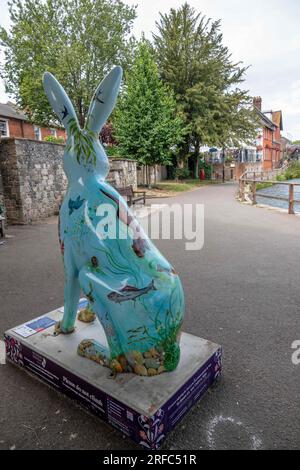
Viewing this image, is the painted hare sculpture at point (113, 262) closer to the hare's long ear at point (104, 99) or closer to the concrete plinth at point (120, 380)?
the hare's long ear at point (104, 99)

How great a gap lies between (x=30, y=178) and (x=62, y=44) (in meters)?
14.4

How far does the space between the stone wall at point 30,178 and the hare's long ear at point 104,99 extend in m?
7.72

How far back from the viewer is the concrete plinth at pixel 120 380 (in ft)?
6.16

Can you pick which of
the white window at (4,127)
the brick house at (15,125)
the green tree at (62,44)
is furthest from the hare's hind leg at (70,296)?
the white window at (4,127)

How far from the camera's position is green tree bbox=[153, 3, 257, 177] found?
23.5 m

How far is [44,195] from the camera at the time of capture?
404 inches

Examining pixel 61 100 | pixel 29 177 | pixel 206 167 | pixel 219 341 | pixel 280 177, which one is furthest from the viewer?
pixel 280 177

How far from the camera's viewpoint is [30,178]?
9539 millimetres

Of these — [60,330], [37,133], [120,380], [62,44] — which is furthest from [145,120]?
[37,133]

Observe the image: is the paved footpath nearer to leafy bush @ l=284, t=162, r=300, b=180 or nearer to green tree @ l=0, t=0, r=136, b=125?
green tree @ l=0, t=0, r=136, b=125

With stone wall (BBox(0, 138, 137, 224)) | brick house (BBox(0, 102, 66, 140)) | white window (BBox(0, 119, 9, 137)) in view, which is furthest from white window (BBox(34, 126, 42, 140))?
stone wall (BBox(0, 138, 137, 224))

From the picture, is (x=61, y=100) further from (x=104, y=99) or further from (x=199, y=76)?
(x=199, y=76)

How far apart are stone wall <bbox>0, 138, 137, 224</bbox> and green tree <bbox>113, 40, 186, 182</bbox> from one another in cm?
715

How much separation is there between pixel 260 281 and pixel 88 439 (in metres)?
3.58
